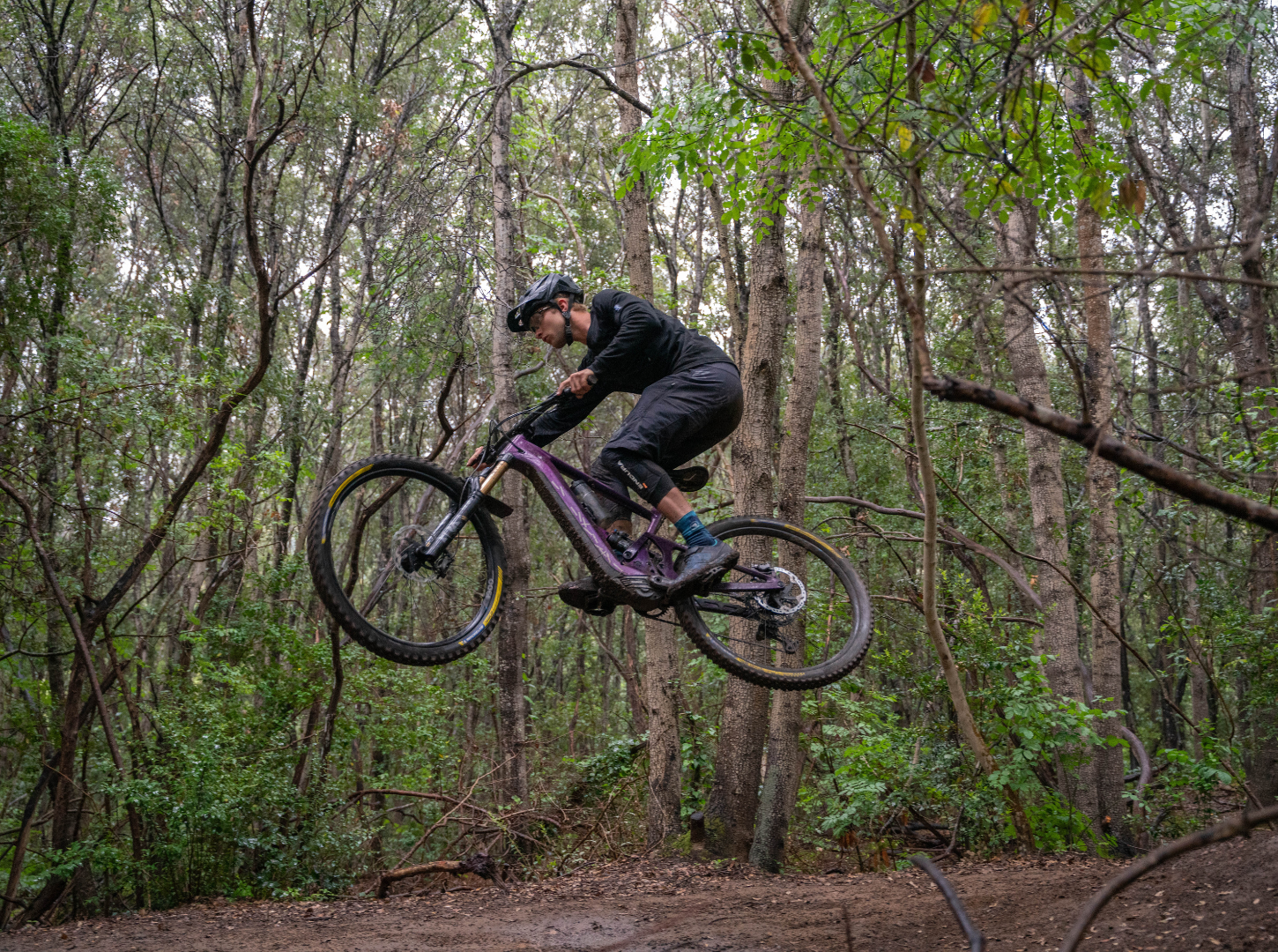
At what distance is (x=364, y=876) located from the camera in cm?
940

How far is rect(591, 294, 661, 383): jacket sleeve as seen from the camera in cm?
419

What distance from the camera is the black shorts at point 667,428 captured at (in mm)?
4121

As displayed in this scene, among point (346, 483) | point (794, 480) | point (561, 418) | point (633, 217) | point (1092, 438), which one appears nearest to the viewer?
point (1092, 438)

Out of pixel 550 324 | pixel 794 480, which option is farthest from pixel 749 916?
pixel 550 324

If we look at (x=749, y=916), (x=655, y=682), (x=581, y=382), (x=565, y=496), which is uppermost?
(x=581, y=382)

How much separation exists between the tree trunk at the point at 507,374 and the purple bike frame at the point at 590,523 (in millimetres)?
5885

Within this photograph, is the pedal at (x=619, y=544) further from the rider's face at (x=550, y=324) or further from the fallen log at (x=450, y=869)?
the fallen log at (x=450, y=869)

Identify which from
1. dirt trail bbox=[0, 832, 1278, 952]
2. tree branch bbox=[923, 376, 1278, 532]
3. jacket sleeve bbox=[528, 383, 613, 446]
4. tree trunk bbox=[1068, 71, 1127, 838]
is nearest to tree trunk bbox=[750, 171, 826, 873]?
dirt trail bbox=[0, 832, 1278, 952]

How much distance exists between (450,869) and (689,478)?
485cm

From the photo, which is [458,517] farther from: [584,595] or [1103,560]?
[1103,560]

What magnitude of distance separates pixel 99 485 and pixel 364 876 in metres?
4.98

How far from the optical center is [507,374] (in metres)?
10.1

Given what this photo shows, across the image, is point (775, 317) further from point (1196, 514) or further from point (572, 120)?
point (572, 120)

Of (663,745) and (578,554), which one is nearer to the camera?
(578,554)
